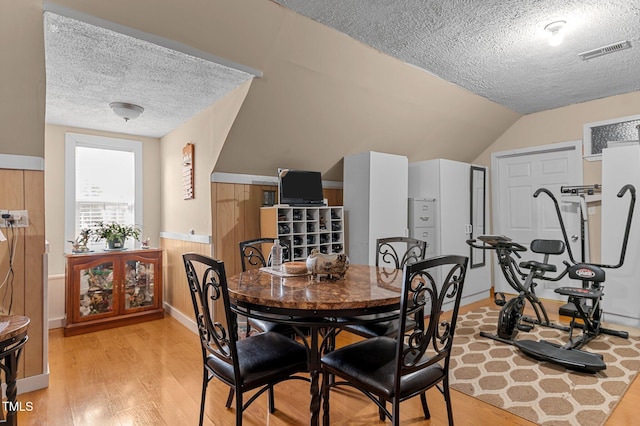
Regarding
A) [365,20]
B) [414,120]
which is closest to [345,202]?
[414,120]

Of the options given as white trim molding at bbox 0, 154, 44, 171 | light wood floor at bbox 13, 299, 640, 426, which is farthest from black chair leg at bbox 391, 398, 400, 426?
white trim molding at bbox 0, 154, 44, 171

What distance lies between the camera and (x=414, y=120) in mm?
4184

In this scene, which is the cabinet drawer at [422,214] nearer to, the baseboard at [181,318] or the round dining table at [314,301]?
the round dining table at [314,301]

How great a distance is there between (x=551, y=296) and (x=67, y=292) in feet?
19.3

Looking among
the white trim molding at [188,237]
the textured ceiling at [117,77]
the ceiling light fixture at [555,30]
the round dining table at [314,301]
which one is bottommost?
the round dining table at [314,301]

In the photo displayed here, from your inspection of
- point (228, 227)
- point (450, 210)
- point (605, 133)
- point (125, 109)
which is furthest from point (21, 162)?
point (605, 133)

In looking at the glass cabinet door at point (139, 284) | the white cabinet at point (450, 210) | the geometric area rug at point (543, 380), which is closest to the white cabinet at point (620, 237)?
the geometric area rug at point (543, 380)

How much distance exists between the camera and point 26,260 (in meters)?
2.46

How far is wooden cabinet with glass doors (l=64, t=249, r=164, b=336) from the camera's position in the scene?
3.62m

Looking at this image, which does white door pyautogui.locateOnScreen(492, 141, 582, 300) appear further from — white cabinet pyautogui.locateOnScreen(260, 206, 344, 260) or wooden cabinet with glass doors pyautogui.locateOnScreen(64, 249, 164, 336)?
wooden cabinet with glass doors pyautogui.locateOnScreen(64, 249, 164, 336)

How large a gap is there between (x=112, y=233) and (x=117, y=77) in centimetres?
191

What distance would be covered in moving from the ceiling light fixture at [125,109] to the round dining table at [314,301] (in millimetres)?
2255

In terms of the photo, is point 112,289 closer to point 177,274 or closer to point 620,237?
point 177,274

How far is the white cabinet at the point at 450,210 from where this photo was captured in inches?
171
